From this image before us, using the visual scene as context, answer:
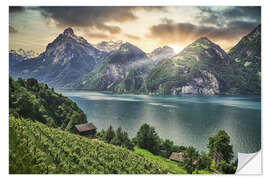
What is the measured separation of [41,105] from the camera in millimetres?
6008

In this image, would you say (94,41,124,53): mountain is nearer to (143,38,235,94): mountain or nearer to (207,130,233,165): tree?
(143,38,235,94): mountain

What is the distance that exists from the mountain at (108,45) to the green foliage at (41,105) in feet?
8.49

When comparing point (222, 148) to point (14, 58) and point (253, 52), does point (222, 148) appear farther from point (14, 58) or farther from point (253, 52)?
point (14, 58)

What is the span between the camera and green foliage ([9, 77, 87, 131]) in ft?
13.8

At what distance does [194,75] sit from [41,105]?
30.1ft

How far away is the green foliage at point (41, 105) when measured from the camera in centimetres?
420

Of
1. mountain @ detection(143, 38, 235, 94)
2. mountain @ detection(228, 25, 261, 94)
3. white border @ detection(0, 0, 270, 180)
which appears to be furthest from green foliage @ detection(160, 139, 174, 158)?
mountain @ detection(143, 38, 235, 94)

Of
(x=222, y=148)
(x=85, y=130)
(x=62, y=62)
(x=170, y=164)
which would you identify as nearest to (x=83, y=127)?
(x=85, y=130)

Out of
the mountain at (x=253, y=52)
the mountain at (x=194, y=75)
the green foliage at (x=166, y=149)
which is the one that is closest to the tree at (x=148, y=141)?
the green foliage at (x=166, y=149)

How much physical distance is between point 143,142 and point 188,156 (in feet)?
7.21

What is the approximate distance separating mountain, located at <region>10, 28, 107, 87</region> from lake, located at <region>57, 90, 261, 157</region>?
3.13 ft

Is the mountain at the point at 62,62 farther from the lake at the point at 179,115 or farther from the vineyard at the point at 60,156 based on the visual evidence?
the vineyard at the point at 60,156
